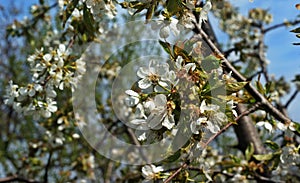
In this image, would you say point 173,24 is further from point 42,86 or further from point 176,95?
Result: point 42,86

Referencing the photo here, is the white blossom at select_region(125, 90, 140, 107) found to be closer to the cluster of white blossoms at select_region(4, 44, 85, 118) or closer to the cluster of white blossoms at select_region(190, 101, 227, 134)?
the cluster of white blossoms at select_region(190, 101, 227, 134)

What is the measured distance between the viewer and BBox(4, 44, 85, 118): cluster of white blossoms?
154 cm

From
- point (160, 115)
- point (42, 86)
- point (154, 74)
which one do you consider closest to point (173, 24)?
point (154, 74)

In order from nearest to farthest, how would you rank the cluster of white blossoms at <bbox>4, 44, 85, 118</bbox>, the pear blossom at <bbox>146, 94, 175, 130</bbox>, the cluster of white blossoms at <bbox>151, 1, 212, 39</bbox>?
the pear blossom at <bbox>146, 94, 175, 130</bbox>
the cluster of white blossoms at <bbox>151, 1, 212, 39</bbox>
the cluster of white blossoms at <bbox>4, 44, 85, 118</bbox>

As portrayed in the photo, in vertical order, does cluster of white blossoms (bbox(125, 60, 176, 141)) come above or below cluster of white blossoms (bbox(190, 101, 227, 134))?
above

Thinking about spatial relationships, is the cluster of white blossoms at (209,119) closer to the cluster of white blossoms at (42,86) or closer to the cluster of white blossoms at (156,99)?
the cluster of white blossoms at (156,99)

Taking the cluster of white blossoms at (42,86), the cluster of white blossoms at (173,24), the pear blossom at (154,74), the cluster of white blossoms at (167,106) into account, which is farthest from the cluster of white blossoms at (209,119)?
the cluster of white blossoms at (42,86)

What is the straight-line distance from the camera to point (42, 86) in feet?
5.12

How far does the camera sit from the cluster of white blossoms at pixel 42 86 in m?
1.54

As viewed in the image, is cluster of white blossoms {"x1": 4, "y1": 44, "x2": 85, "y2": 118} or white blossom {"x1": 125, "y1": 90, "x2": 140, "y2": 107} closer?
white blossom {"x1": 125, "y1": 90, "x2": 140, "y2": 107}

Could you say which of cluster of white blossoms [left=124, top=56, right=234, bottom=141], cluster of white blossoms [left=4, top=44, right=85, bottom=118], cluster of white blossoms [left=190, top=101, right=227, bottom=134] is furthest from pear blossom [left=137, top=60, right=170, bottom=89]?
cluster of white blossoms [left=4, top=44, right=85, bottom=118]

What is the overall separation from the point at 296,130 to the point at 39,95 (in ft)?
3.19

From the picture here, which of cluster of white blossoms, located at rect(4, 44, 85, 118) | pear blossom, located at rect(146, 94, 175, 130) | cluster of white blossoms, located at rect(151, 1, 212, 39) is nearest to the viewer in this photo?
pear blossom, located at rect(146, 94, 175, 130)

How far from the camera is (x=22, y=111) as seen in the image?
62.7 inches
